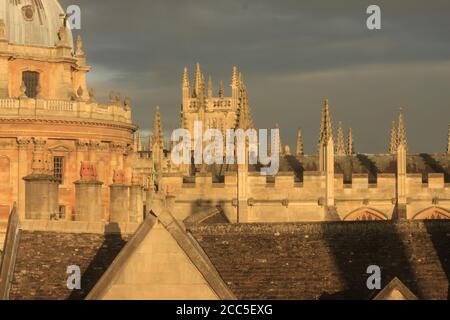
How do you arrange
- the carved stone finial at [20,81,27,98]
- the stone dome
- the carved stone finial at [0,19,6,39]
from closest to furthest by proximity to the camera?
the carved stone finial at [20,81,27,98]
the carved stone finial at [0,19,6,39]
the stone dome

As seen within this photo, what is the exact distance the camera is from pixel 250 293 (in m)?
24.1

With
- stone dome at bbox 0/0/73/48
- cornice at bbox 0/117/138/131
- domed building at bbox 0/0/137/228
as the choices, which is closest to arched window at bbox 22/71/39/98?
domed building at bbox 0/0/137/228

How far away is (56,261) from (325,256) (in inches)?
200

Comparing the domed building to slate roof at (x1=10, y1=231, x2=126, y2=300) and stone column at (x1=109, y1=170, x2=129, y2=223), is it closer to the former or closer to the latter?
stone column at (x1=109, y1=170, x2=129, y2=223)

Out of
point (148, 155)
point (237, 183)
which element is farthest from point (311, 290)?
point (148, 155)

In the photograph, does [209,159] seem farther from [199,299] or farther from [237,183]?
[199,299]

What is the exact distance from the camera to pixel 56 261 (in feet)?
83.0

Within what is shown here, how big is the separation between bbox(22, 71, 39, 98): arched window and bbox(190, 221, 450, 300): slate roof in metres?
51.2

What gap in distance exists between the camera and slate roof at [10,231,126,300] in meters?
24.3

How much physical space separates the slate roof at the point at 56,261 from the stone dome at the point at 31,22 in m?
51.7

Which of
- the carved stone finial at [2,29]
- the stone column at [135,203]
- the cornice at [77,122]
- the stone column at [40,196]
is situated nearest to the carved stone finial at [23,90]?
the cornice at [77,122]

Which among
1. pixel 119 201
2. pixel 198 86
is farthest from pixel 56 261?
pixel 198 86

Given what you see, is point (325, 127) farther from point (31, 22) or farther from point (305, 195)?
point (31, 22)

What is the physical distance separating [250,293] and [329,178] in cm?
3814
